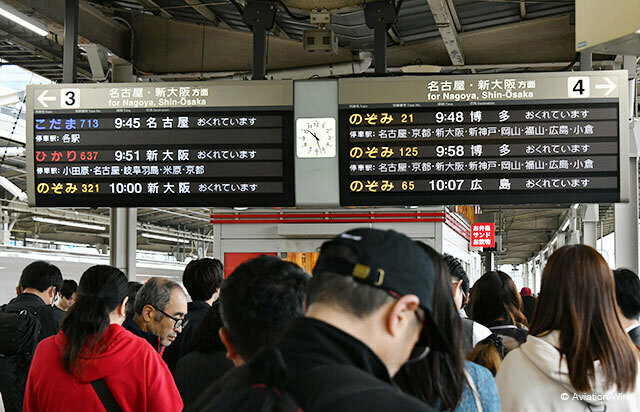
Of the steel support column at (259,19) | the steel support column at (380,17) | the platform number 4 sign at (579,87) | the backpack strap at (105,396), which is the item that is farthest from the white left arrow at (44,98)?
the platform number 4 sign at (579,87)

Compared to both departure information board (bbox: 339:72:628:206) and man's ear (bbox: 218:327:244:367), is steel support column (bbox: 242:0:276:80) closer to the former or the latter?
departure information board (bbox: 339:72:628:206)

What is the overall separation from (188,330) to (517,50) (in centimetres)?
456

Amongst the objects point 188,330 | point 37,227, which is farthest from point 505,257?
point 188,330

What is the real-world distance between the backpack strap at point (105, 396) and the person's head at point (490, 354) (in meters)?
1.43

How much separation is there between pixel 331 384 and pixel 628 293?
2.43 metres

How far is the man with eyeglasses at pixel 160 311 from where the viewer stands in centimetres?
404

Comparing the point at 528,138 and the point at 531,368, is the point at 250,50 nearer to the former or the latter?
the point at 528,138

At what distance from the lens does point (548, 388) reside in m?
2.35

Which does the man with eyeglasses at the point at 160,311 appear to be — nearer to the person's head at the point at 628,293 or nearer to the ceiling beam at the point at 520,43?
the person's head at the point at 628,293

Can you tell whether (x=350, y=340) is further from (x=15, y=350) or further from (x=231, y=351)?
(x=15, y=350)

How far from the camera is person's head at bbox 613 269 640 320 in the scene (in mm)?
3166

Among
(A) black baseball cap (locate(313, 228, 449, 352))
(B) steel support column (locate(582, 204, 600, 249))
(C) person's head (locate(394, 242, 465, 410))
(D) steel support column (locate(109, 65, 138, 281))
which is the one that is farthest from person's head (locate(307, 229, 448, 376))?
(B) steel support column (locate(582, 204, 600, 249))

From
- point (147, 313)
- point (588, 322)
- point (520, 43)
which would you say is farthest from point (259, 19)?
point (588, 322)

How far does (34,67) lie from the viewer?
8.38 metres
